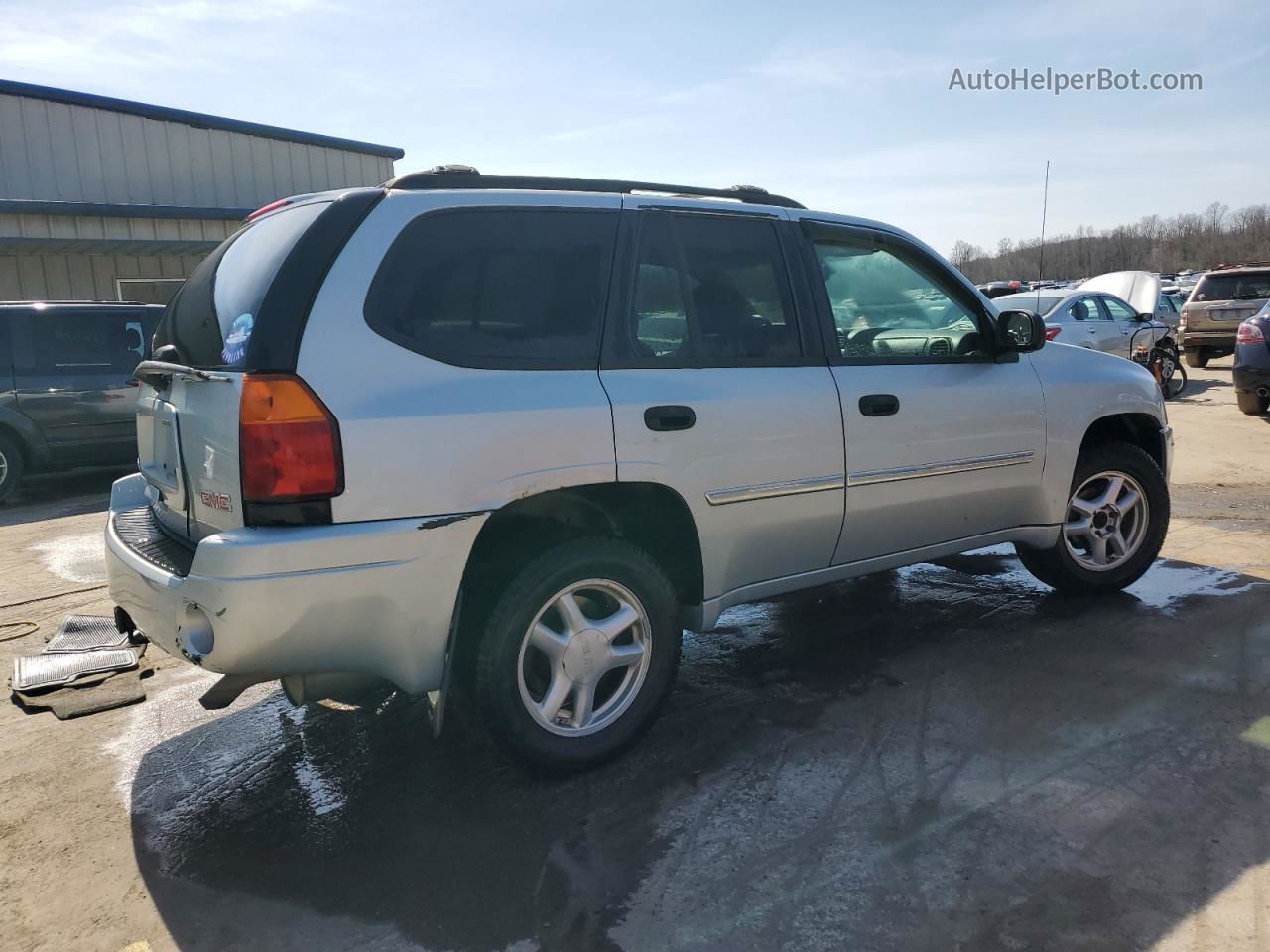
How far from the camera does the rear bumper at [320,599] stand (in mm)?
2576

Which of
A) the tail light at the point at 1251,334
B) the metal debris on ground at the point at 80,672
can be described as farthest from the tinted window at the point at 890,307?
the tail light at the point at 1251,334

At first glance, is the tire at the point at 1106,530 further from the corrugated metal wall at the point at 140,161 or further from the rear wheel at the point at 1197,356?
the corrugated metal wall at the point at 140,161

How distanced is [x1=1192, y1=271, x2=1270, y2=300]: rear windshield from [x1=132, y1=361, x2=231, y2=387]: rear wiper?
18.4 meters

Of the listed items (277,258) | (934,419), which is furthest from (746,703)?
(277,258)

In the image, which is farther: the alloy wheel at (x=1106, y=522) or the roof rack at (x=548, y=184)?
the alloy wheel at (x=1106, y=522)

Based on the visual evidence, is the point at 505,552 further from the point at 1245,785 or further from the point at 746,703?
the point at 1245,785

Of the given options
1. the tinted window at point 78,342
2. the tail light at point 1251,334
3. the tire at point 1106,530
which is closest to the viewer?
the tire at point 1106,530

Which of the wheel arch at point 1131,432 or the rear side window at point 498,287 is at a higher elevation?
the rear side window at point 498,287

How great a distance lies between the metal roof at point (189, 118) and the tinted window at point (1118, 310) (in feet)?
44.3

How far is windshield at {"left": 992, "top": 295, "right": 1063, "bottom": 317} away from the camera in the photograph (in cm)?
1301

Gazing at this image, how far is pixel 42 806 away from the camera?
10.3 ft

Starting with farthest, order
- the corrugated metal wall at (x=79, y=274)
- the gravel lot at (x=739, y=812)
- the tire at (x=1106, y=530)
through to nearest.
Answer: the corrugated metal wall at (x=79, y=274) → the tire at (x=1106, y=530) → the gravel lot at (x=739, y=812)

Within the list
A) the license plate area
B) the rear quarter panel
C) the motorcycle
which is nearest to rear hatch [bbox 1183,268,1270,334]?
the motorcycle

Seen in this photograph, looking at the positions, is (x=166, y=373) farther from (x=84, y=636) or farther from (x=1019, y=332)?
(x=1019, y=332)
